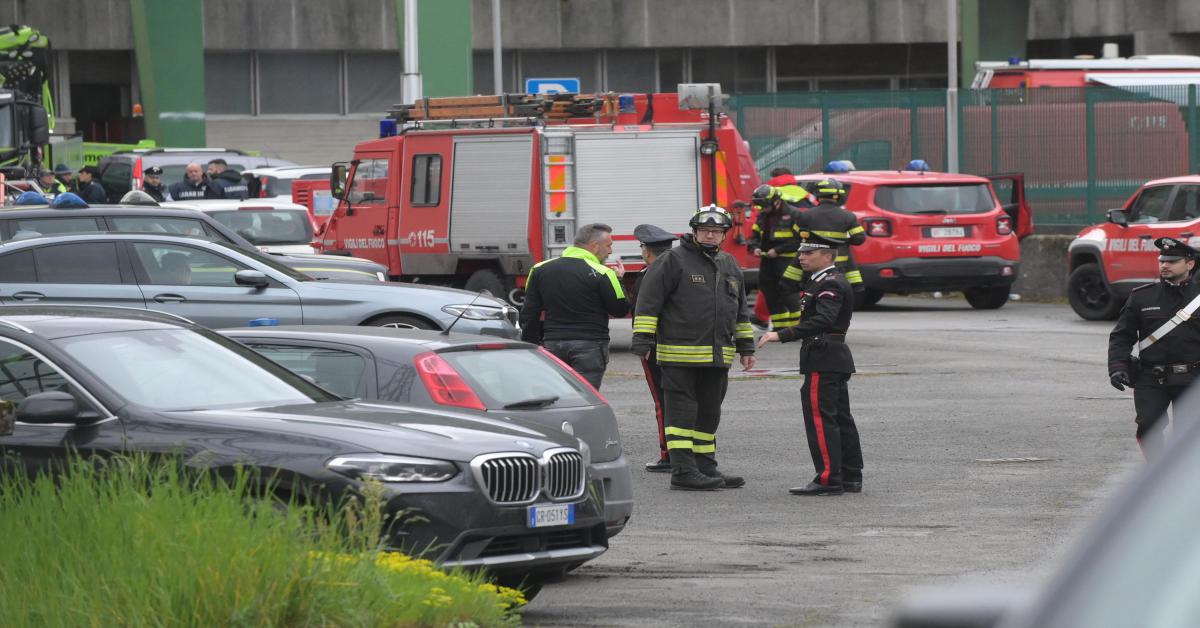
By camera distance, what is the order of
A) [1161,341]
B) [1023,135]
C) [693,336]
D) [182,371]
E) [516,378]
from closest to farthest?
[182,371] → [516,378] → [1161,341] → [693,336] → [1023,135]

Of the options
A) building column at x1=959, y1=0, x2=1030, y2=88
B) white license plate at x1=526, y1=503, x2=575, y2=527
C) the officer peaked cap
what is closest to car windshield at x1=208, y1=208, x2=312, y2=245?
the officer peaked cap

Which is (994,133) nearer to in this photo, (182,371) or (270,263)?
(270,263)

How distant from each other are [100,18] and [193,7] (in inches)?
203

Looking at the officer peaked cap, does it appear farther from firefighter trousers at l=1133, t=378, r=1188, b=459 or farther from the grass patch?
the grass patch

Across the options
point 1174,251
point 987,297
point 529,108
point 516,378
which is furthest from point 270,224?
point 1174,251

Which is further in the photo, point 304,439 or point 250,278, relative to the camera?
point 250,278

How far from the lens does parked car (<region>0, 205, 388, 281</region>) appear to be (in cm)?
1551

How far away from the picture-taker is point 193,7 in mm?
42000

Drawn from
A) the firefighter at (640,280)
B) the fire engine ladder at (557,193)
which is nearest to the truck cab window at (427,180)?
the fire engine ladder at (557,193)

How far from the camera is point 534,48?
48.6 metres

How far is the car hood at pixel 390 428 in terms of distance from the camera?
724 cm

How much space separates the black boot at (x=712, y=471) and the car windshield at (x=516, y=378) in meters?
2.14

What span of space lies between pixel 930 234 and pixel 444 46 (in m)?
9.12

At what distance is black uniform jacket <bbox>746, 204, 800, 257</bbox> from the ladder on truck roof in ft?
7.96
